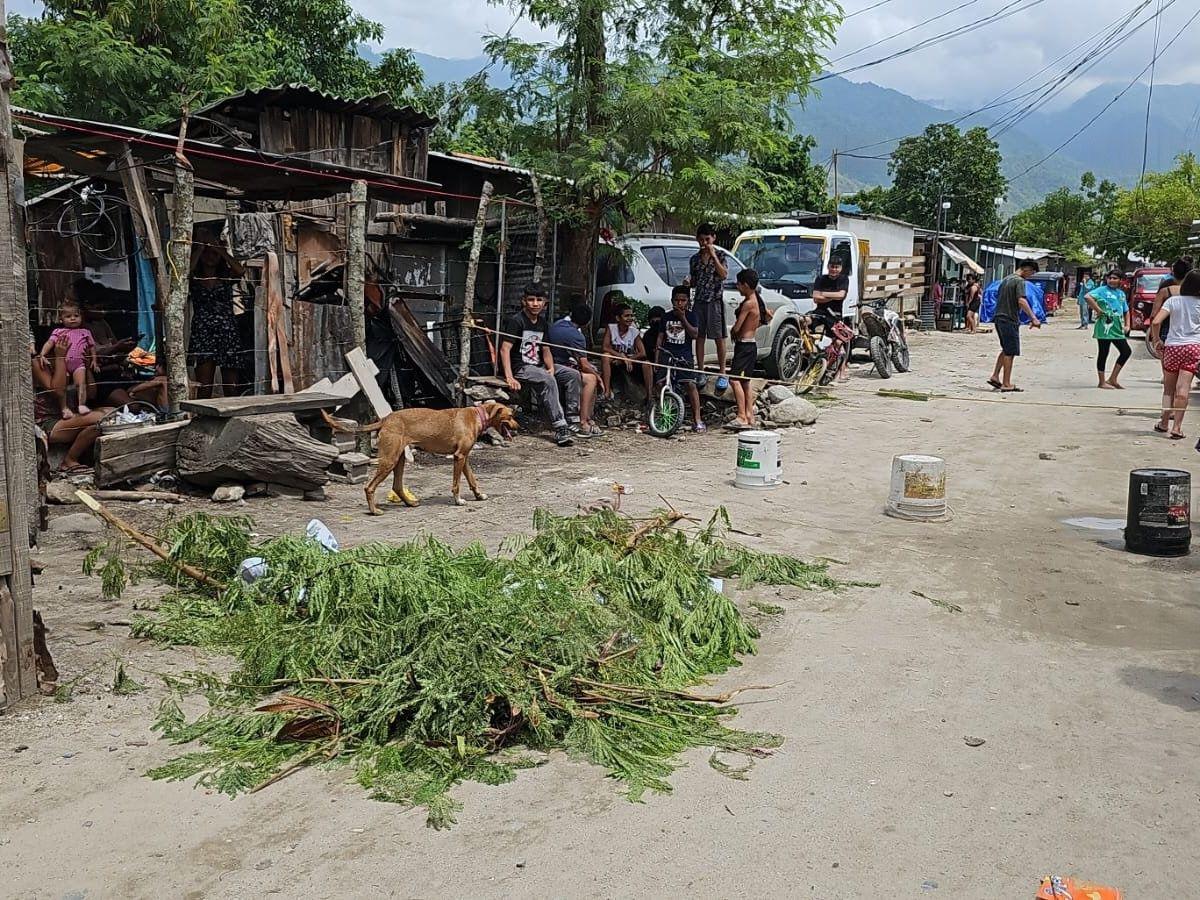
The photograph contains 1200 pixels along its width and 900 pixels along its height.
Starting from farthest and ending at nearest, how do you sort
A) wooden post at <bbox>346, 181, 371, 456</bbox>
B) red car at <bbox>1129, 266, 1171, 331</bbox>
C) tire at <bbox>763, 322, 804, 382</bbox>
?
red car at <bbox>1129, 266, 1171, 331</bbox>
tire at <bbox>763, 322, 804, 382</bbox>
wooden post at <bbox>346, 181, 371, 456</bbox>

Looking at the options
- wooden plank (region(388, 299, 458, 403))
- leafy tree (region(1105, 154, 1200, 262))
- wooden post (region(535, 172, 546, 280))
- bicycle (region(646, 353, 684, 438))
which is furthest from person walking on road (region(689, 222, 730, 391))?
leafy tree (region(1105, 154, 1200, 262))

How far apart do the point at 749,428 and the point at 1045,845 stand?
338 inches

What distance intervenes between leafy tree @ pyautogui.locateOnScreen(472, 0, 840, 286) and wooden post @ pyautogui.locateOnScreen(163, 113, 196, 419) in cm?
428

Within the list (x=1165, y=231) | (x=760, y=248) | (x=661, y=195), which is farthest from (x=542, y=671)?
(x=1165, y=231)

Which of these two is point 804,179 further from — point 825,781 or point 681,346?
point 825,781

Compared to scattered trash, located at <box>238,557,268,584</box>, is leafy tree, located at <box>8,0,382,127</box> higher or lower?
higher

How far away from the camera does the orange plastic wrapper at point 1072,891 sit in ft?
9.87

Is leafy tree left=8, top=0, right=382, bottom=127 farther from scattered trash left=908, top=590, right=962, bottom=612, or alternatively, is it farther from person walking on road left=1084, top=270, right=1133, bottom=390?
person walking on road left=1084, top=270, right=1133, bottom=390

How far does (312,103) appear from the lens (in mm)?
12531

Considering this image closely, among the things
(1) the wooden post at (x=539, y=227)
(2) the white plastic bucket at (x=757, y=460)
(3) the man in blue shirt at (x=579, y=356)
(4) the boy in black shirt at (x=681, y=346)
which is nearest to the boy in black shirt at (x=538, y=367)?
(3) the man in blue shirt at (x=579, y=356)

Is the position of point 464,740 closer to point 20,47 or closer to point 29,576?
point 29,576

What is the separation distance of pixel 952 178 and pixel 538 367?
4213 centimetres

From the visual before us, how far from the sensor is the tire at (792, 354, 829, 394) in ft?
46.3

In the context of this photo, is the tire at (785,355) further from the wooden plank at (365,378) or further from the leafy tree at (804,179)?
the leafy tree at (804,179)
